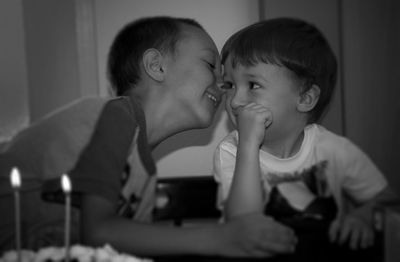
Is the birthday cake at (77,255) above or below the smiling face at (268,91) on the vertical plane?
below

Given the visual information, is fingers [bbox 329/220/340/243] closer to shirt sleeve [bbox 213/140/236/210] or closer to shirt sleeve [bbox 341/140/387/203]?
shirt sleeve [bbox 341/140/387/203]

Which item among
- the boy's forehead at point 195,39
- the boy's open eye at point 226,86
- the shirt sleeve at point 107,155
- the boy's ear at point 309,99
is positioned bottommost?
the shirt sleeve at point 107,155

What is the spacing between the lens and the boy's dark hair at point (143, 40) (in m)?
0.63

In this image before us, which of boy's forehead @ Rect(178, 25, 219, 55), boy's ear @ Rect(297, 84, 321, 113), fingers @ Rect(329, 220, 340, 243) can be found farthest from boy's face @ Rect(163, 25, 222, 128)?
fingers @ Rect(329, 220, 340, 243)

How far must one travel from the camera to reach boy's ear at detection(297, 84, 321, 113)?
618 mm

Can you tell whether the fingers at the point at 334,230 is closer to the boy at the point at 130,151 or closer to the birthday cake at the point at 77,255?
the boy at the point at 130,151

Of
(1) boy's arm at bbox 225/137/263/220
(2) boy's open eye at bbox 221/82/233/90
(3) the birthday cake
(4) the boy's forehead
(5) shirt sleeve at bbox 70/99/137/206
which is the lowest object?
(3) the birthday cake

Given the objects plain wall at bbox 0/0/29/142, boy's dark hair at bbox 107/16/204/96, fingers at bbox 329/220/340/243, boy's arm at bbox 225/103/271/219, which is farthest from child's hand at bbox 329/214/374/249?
plain wall at bbox 0/0/29/142

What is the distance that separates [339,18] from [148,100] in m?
0.30

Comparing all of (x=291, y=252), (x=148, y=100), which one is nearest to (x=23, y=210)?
(x=148, y=100)

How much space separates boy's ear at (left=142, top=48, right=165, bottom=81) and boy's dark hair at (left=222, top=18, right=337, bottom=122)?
0.09m

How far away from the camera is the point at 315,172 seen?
625 mm

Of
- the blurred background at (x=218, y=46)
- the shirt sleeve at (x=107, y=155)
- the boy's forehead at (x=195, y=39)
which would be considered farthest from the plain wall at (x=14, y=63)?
the boy's forehead at (x=195, y=39)

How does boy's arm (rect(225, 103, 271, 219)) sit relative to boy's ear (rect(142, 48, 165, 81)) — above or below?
below
